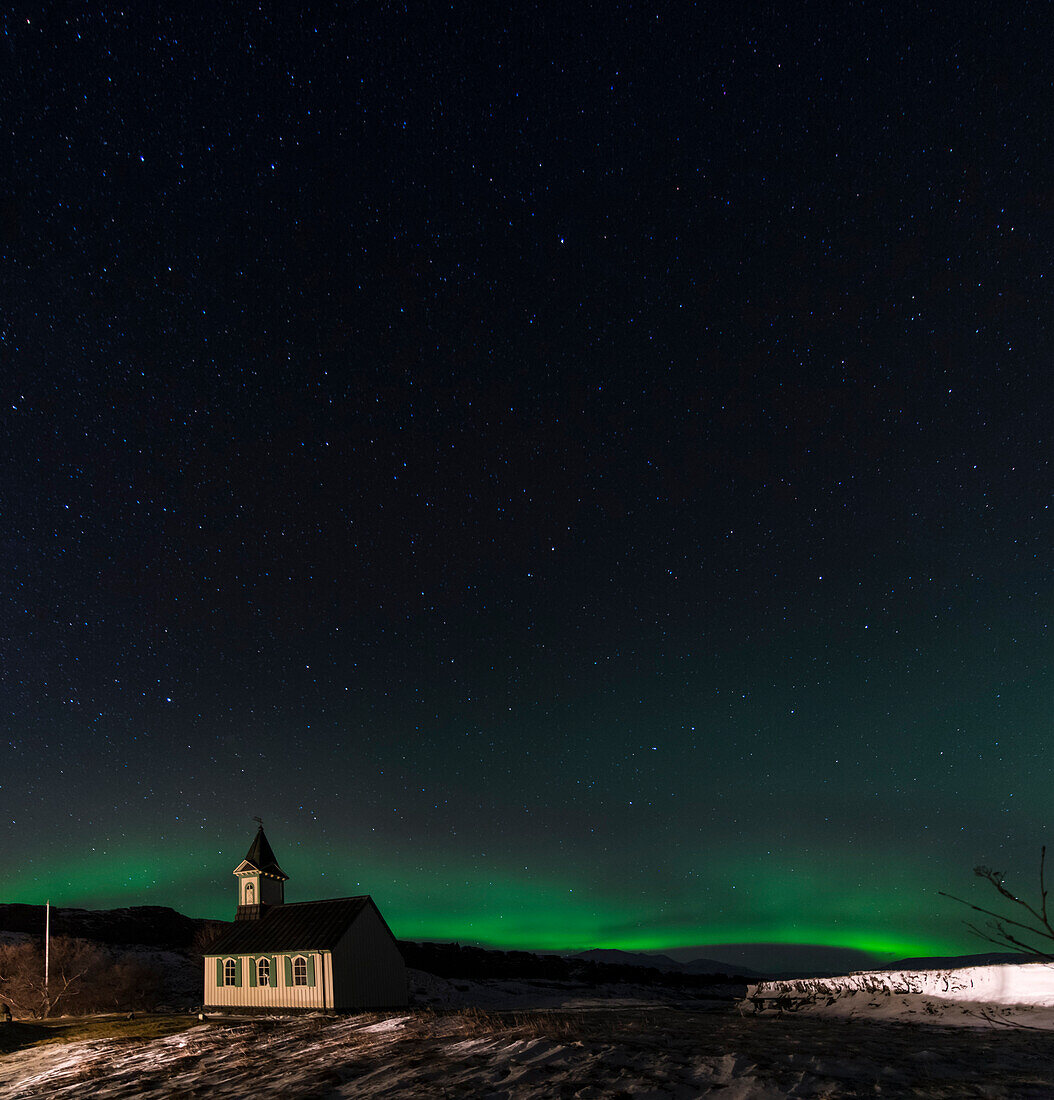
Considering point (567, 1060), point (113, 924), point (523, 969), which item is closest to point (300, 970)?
point (567, 1060)

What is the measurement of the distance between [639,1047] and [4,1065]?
17.5m

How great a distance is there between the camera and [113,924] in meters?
100

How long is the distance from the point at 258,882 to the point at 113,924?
255ft

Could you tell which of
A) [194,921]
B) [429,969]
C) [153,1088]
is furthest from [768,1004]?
[194,921]

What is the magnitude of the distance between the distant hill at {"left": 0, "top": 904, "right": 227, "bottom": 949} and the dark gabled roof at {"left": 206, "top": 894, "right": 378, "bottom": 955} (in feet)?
184

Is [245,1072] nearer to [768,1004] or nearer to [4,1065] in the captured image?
[4,1065]

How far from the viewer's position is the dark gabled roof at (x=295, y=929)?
108ft

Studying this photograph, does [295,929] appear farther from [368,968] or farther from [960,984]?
[960,984]

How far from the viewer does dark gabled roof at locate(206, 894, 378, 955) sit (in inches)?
1298

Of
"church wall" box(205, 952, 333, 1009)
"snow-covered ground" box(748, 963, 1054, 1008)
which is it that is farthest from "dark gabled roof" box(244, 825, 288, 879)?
"snow-covered ground" box(748, 963, 1054, 1008)

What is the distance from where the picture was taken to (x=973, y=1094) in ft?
26.6

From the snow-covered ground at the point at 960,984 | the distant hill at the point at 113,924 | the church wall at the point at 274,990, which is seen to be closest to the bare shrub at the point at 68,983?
the church wall at the point at 274,990

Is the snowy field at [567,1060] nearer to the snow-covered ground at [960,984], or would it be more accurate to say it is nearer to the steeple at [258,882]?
the snow-covered ground at [960,984]

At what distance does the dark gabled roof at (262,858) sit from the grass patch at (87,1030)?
9.34 metres
